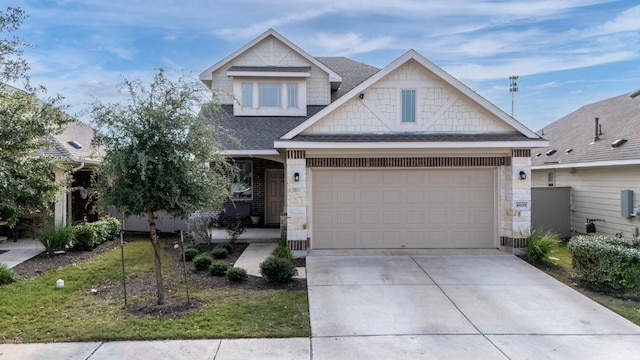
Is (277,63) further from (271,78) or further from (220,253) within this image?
(220,253)

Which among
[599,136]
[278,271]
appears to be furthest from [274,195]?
[599,136]

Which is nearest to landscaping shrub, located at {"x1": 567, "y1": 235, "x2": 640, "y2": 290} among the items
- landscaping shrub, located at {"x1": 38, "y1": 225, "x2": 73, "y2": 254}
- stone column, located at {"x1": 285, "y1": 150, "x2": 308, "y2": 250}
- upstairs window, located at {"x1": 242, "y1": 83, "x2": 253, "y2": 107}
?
stone column, located at {"x1": 285, "y1": 150, "x2": 308, "y2": 250}

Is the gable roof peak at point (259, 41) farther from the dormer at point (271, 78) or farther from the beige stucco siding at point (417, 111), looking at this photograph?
the beige stucco siding at point (417, 111)

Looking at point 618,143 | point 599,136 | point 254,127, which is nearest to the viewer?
point 618,143

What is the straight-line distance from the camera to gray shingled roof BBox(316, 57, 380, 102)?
17.2 m

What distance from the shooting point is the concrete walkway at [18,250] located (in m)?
10.4

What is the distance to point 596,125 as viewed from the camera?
14.9 meters

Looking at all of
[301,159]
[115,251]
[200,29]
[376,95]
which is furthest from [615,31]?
[115,251]

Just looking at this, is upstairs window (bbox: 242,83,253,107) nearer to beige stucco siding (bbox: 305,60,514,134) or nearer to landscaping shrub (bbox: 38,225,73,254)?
beige stucco siding (bbox: 305,60,514,134)

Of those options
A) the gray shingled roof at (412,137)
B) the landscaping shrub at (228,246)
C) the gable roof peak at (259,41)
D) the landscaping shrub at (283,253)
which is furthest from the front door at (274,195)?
the landscaping shrub at (283,253)

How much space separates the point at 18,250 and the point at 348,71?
13641 millimetres

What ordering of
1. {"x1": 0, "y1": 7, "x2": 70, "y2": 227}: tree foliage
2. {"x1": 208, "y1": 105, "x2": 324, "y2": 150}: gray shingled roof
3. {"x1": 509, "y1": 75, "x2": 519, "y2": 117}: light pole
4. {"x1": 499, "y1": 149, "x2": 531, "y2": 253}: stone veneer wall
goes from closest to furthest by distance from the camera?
{"x1": 0, "y1": 7, "x2": 70, "y2": 227}: tree foliage < {"x1": 499, "y1": 149, "x2": 531, "y2": 253}: stone veneer wall < {"x1": 208, "y1": 105, "x2": 324, "y2": 150}: gray shingled roof < {"x1": 509, "y1": 75, "x2": 519, "y2": 117}: light pole

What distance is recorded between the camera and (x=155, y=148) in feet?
22.0

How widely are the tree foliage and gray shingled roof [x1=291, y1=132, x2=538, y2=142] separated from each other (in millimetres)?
5269
